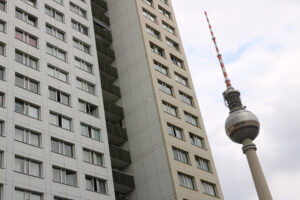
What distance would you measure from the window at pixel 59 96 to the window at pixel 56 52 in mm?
4522

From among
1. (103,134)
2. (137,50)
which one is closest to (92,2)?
(137,50)

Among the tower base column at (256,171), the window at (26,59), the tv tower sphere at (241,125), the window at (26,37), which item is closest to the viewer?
the window at (26,59)

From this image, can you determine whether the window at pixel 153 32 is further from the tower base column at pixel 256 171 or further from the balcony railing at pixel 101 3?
the tower base column at pixel 256 171

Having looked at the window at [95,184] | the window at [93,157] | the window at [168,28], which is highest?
the window at [168,28]

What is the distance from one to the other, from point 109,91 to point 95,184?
1381cm

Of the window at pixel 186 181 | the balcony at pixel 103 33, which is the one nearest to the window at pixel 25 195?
the window at pixel 186 181

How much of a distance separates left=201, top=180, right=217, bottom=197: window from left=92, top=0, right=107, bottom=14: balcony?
87.7 ft

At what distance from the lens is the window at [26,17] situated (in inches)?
1731

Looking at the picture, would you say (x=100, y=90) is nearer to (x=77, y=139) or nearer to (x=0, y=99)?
(x=77, y=139)

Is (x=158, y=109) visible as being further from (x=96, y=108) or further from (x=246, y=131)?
(x=246, y=131)

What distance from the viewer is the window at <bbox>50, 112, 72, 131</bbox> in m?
39.4

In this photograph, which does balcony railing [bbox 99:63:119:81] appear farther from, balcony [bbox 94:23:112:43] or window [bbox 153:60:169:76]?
window [bbox 153:60:169:76]

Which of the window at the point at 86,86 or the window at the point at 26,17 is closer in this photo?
the window at the point at 26,17

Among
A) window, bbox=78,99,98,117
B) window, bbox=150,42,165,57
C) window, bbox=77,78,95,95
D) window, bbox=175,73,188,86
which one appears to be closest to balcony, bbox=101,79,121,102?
window, bbox=77,78,95,95
